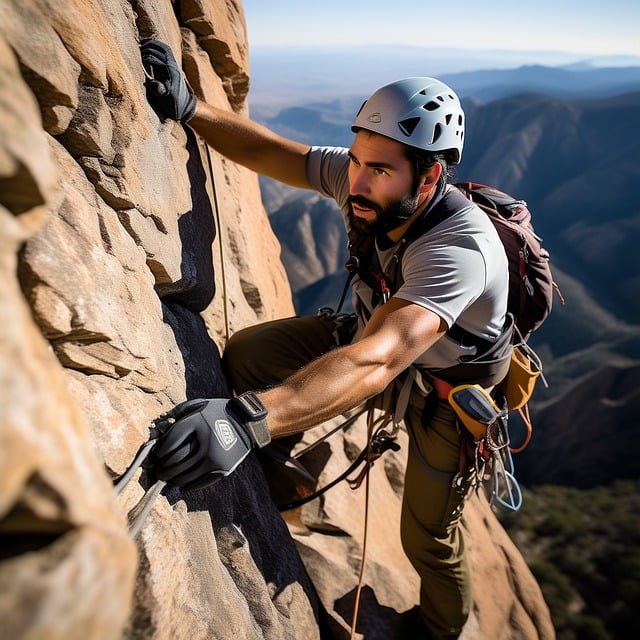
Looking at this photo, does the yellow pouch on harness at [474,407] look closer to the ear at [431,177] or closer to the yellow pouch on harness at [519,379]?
the yellow pouch on harness at [519,379]

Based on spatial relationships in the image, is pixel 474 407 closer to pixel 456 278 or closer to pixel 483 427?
pixel 483 427

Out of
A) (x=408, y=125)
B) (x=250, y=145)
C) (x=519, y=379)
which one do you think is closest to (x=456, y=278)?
(x=408, y=125)

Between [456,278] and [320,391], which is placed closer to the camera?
[320,391]

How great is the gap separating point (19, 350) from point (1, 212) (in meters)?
0.31

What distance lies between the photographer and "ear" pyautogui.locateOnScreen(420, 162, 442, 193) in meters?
3.59

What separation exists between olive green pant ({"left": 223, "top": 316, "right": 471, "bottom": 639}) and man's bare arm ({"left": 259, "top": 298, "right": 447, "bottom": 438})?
138cm

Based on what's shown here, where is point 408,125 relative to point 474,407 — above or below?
above

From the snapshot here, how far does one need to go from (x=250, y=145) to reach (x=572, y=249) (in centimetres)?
9575

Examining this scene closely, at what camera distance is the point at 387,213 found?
3562 millimetres

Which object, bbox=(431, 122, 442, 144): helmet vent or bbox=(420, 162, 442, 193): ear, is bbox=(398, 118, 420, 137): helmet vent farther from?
bbox=(420, 162, 442, 193): ear

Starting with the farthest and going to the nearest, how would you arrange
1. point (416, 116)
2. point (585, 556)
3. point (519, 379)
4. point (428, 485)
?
point (585, 556), point (519, 379), point (428, 485), point (416, 116)

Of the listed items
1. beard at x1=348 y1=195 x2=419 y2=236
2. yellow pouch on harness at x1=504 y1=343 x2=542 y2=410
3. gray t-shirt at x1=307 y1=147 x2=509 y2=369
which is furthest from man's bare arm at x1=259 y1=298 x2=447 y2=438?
yellow pouch on harness at x1=504 y1=343 x2=542 y2=410

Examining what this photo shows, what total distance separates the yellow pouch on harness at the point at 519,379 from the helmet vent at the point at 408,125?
2.03 meters

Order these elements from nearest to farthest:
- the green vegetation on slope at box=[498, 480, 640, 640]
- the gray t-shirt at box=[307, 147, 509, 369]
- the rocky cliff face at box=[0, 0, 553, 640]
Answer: the rocky cliff face at box=[0, 0, 553, 640] → the gray t-shirt at box=[307, 147, 509, 369] → the green vegetation on slope at box=[498, 480, 640, 640]
